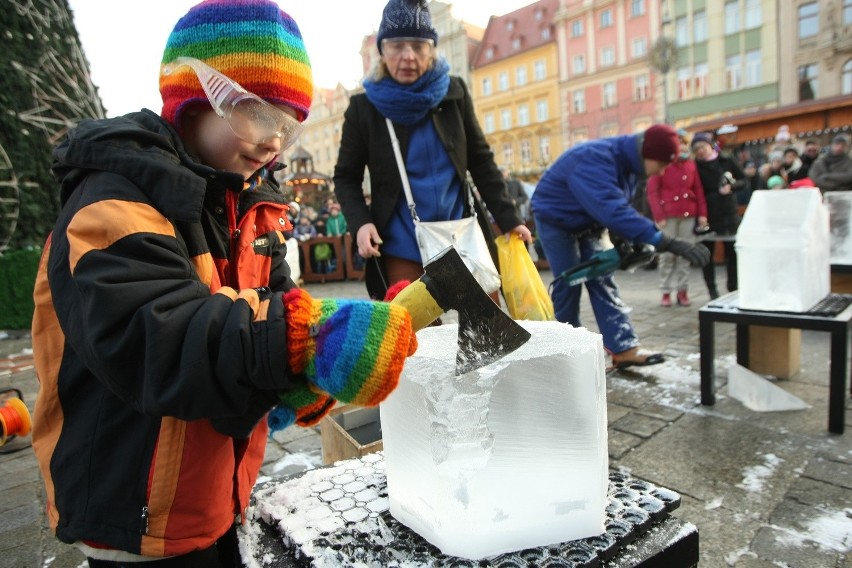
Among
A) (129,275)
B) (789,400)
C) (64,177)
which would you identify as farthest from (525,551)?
(789,400)

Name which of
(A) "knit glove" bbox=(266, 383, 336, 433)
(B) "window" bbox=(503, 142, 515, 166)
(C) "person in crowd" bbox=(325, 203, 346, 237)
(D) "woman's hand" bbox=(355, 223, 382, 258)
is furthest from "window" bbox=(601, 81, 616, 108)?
(A) "knit glove" bbox=(266, 383, 336, 433)

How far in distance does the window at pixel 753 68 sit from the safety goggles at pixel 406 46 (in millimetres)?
33196

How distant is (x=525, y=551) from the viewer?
3.07 ft

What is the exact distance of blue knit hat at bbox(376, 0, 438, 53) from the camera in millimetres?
2285

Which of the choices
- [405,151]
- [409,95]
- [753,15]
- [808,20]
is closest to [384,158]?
[405,151]

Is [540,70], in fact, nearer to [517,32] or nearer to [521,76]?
[521,76]

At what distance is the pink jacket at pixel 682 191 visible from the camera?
610 centimetres

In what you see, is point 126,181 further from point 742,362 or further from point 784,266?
point 742,362

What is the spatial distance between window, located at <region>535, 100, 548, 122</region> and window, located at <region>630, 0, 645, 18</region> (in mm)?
8076

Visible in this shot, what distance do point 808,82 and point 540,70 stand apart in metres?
18.4

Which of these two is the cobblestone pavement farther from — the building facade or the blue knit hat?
the building facade

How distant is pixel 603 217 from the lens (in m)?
3.44

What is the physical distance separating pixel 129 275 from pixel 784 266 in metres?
2.76

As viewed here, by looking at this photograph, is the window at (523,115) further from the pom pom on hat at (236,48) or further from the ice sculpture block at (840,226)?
the pom pom on hat at (236,48)
